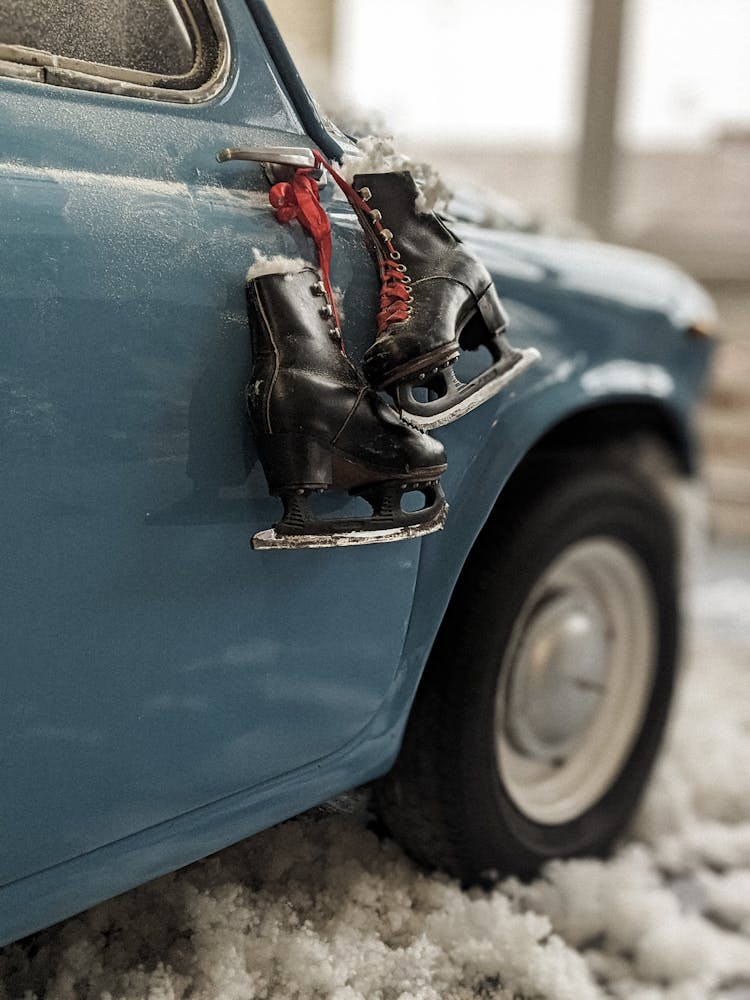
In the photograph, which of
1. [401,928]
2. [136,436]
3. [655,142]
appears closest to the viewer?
[136,436]

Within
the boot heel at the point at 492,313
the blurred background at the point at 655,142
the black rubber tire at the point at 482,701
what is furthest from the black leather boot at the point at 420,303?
the blurred background at the point at 655,142

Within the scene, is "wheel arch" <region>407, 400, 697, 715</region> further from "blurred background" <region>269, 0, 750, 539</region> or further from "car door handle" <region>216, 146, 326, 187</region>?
"blurred background" <region>269, 0, 750, 539</region>

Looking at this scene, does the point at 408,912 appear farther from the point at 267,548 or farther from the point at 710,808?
the point at 710,808

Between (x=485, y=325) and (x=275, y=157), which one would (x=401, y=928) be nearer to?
(x=485, y=325)

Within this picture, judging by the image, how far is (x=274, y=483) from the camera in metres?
1.04

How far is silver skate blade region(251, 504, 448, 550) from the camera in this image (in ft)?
3.39

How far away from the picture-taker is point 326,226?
1118mm

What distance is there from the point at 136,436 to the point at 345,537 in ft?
0.82

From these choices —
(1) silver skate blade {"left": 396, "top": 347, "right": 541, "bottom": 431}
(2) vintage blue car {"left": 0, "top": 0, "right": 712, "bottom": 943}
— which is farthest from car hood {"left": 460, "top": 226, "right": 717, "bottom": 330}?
(1) silver skate blade {"left": 396, "top": 347, "right": 541, "bottom": 431}

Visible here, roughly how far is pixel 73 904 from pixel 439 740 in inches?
24.8

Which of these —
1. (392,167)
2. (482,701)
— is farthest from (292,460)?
(482,701)

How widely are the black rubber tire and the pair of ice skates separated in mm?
345

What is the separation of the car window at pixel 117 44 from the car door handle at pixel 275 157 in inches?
3.3

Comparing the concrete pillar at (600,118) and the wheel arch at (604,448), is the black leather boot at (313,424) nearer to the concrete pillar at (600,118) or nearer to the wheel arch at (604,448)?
the wheel arch at (604,448)
